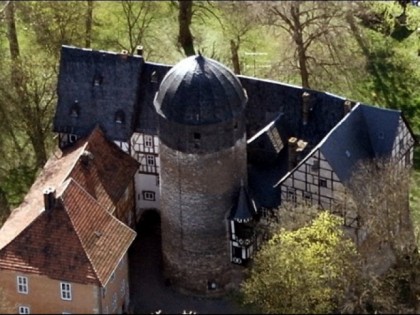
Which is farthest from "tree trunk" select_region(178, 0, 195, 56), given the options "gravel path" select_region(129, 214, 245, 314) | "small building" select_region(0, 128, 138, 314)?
"small building" select_region(0, 128, 138, 314)

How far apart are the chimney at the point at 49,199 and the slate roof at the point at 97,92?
8493mm

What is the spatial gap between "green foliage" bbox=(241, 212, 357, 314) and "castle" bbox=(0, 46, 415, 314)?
3915 mm

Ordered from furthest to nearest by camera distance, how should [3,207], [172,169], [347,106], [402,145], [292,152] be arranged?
[3,207] → [402,145] → [347,106] → [292,152] → [172,169]

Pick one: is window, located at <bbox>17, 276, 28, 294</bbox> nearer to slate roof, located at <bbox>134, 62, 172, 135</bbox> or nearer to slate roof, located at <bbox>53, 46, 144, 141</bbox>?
slate roof, located at <bbox>53, 46, 144, 141</bbox>

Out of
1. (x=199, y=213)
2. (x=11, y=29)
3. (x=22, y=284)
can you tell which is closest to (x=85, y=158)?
(x=199, y=213)

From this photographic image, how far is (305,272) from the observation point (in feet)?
167

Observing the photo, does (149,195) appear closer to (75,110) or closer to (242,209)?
(75,110)

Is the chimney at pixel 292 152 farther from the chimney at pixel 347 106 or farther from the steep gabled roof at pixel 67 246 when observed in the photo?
the steep gabled roof at pixel 67 246

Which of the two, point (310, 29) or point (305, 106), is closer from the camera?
point (305, 106)

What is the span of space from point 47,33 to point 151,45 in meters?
9.53

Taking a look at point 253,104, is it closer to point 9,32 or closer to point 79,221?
point 79,221

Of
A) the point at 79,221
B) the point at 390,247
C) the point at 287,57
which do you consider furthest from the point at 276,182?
the point at 287,57

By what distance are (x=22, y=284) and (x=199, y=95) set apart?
12.5 m

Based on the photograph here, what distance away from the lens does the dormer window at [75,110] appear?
203 feet
